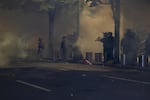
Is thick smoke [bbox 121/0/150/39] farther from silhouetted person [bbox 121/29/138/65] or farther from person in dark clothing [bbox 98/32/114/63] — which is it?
person in dark clothing [bbox 98/32/114/63]

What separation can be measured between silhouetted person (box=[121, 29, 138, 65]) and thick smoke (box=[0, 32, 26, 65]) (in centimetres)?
863

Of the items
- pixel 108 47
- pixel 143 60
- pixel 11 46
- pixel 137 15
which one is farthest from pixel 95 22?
pixel 143 60

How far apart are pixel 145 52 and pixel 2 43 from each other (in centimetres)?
1373

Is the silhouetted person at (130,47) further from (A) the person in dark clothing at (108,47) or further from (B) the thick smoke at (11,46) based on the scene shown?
(B) the thick smoke at (11,46)

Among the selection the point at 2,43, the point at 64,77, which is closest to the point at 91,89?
the point at 64,77

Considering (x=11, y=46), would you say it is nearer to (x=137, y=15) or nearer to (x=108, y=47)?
(x=137, y=15)

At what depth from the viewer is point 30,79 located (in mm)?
13383

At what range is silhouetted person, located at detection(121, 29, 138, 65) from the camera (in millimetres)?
21648

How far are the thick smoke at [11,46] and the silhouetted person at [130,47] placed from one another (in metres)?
8.63

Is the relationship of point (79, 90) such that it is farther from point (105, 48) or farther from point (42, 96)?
point (105, 48)

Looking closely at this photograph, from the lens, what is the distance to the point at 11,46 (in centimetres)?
3109

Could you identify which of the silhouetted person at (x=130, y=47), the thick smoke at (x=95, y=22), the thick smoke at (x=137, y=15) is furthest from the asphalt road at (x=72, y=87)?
the thick smoke at (x=95, y=22)

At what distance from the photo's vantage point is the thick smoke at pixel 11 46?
92.9 feet

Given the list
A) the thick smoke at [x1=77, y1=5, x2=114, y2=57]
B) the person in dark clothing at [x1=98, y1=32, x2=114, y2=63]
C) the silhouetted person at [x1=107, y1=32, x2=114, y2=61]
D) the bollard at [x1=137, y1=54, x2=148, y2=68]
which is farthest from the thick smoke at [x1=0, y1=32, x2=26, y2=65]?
the bollard at [x1=137, y1=54, x2=148, y2=68]
